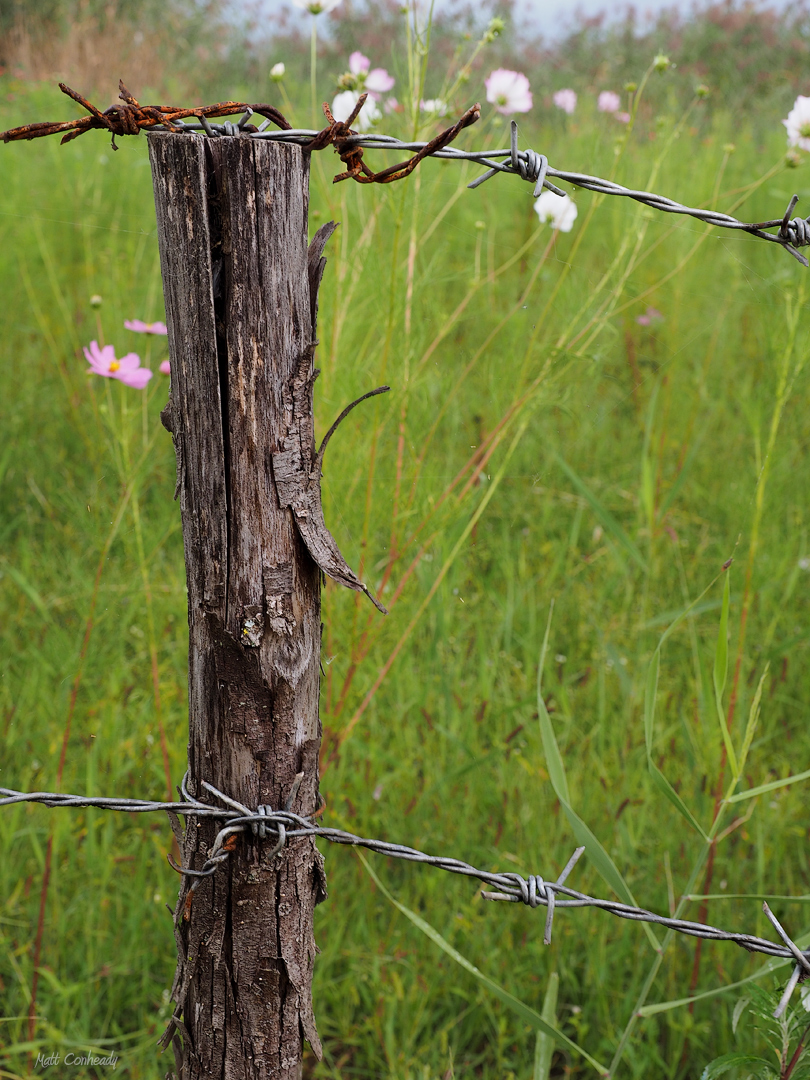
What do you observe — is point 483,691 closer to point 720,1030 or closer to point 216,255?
point 720,1030

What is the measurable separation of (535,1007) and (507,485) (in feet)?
5.10

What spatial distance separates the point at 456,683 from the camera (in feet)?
6.16

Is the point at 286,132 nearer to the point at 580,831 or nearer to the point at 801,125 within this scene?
the point at 580,831

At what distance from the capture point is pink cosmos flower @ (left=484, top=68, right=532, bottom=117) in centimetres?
156

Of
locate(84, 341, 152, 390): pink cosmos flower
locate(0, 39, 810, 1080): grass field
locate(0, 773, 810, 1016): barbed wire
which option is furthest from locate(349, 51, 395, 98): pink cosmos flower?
locate(0, 773, 810, 1016): barbed wire

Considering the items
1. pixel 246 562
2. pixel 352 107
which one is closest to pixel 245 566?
pixel 246 562

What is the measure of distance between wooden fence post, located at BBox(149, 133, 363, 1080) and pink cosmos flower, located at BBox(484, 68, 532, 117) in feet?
3.22

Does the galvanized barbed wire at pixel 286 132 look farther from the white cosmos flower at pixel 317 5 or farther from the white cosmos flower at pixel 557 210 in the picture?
the white cosmos flower at pixel 317 5

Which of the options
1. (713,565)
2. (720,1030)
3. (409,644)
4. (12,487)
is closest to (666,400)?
(713,565)

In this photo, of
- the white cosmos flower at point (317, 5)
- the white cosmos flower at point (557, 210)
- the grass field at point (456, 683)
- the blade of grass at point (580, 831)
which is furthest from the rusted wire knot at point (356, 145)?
the white cosmos flower at point (317, 5)

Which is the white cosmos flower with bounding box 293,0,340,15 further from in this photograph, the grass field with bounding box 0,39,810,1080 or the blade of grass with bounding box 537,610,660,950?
the blade of grass with bounding box 537,610,660,950

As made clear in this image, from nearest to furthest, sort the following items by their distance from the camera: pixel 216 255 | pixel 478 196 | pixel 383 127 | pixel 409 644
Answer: pixel 216 255
pixel 383 127
pixel 409 644
pixel 478 196

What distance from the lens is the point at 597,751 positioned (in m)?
1.81

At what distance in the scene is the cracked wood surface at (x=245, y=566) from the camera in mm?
728
